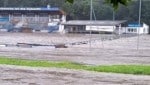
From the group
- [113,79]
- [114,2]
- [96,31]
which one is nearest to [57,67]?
[113,79]

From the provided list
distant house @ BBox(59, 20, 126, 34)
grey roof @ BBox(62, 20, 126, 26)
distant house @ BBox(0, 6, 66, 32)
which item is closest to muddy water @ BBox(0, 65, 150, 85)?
distant house @ BBox(59, 20, 126, 34)

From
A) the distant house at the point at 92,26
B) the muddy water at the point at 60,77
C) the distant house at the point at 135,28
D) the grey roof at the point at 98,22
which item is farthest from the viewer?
the distant house at the point at 135,28

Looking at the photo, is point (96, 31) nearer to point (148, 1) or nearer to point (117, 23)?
point (117, 23)

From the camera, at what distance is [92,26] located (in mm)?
79125

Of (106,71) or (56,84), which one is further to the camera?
(106,71)

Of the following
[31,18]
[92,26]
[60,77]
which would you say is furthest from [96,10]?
[60,77]

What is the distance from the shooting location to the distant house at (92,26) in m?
80.1

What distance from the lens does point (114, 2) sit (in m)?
2.55

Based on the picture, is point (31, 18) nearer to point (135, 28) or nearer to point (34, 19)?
point (34, 19)

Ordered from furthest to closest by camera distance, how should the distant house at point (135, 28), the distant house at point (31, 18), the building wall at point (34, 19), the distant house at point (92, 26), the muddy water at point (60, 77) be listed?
1. the building wall at point (34, 19)
2. the distant house at point (31, 18)
3. the distant house at point (135, 28)
4. the distant house at point (92, 26)
5. the muddy water at point (60, 77)

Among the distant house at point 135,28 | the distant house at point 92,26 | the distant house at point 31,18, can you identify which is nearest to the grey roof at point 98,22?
the distant house at point 92,26

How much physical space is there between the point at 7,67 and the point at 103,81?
5451 mm

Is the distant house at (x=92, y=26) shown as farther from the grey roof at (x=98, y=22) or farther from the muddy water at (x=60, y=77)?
the muddy water at (x=60, y=77)

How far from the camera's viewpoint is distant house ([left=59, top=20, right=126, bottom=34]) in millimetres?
80062
